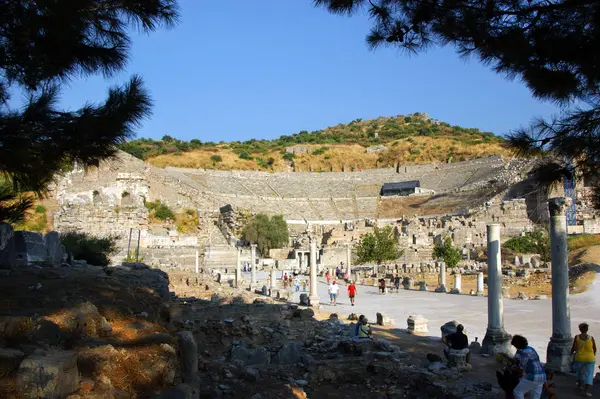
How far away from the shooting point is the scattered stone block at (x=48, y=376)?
373 cm

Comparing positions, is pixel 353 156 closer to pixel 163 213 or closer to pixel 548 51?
pixel 163 213

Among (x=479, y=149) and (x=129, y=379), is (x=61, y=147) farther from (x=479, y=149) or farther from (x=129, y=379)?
(x=479, y=149)

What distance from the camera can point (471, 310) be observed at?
59.9ft

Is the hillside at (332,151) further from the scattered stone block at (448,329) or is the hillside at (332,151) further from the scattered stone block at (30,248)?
the scattered stone block at (448,329)

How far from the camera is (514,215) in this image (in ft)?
161

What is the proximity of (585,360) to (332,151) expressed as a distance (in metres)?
92.1

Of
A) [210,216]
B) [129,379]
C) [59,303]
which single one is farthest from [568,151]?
[210,216]

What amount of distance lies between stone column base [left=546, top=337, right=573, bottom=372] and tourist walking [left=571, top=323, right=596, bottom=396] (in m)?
1.17

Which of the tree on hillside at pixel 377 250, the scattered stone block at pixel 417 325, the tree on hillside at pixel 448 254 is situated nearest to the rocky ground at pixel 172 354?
the scattered stone block at pixel 417 325

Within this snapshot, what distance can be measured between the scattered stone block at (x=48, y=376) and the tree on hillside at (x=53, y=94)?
2.29m

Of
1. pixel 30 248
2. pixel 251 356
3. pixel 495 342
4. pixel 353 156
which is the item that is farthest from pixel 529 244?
pixel 353 156

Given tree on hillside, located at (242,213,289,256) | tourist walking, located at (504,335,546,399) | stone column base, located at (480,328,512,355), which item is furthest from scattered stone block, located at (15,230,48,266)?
tree on hillside, located at (242,213,289,256)

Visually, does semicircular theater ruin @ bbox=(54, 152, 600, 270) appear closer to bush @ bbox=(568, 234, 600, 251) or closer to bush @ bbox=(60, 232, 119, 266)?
bush @ bbox=(568, 234, 600, 251)

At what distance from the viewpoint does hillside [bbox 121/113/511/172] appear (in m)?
88.6
